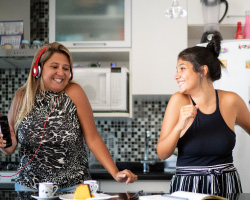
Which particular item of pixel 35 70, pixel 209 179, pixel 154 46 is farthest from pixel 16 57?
pixel 209 179

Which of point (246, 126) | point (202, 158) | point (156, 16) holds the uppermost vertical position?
point (156, 16)

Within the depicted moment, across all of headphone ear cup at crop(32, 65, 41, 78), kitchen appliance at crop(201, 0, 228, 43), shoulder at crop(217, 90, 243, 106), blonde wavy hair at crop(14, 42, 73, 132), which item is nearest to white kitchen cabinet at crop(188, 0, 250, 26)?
kitchen appliance at crop(201, 0, 228, 43)

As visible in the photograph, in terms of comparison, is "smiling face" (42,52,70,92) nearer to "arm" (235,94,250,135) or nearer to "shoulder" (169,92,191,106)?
"shoulder" (169,92,191,106)

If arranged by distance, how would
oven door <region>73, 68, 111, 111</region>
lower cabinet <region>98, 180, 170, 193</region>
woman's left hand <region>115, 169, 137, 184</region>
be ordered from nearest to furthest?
woman's left hand <region>115, 169, 137, 184</region>
lower cabinet <region>98, 180, 170, 193</region>
oven door <region>73, 68, 111, 111</region>

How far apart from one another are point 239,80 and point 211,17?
0.57 meters

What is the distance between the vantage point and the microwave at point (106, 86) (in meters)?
2.88

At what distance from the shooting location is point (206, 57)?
172 centimetres

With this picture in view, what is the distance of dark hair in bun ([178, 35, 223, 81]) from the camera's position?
1689mm

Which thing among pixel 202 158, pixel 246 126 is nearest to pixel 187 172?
pixel 202 158

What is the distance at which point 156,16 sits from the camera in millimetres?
2977

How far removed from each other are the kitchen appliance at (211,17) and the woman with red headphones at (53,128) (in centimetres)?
141

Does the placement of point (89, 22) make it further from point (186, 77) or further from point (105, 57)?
point (186, 77)

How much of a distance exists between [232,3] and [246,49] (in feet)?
1.62

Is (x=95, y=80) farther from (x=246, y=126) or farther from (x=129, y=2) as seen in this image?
(x=246, y=126)
